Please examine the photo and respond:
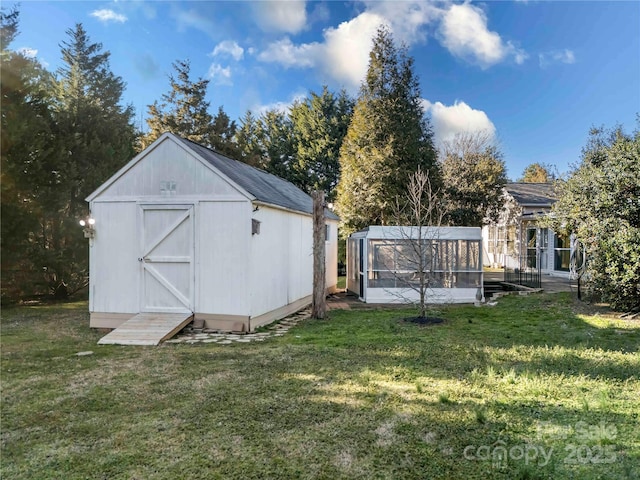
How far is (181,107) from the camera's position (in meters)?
28.2

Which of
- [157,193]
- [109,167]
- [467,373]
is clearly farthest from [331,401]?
[109,167]

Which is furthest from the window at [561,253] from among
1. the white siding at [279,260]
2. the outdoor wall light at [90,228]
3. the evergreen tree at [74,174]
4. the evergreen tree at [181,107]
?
the evergreen tree at [181,107]

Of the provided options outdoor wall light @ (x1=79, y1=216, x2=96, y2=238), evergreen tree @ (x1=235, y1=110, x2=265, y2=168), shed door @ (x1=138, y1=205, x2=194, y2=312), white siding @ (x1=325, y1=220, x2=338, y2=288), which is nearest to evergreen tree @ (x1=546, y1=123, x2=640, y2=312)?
white siding @ (x1=325, y1=220, x2=338, y2=288)

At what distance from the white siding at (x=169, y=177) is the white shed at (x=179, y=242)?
22 millimetres

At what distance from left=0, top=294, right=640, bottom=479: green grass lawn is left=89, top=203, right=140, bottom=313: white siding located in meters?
1.51

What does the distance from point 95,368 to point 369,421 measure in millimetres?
4341

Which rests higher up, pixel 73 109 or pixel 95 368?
pixel 73 109

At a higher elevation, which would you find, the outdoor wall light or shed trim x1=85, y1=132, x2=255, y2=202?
shed trim x1=85, y1=132, x2=255, y2=202

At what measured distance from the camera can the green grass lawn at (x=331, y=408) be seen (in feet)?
9.87

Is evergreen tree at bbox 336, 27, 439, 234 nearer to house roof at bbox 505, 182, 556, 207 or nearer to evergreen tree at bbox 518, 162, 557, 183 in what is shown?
house roof at bbox 505, 182, 556, 207

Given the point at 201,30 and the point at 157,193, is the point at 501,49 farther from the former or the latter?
the point at 157,193

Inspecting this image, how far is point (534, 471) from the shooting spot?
2.83 metres

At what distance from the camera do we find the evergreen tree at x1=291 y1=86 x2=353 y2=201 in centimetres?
2664

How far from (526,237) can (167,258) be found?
1874cm
